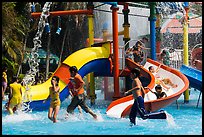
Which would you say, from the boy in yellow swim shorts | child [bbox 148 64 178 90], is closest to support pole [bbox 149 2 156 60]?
child [bbox 148 64 178 90]

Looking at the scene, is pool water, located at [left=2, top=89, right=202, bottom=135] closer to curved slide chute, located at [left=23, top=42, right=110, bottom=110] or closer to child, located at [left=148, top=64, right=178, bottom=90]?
curved slide chute, located at [left=23, top=42, right=110, bottom=110]

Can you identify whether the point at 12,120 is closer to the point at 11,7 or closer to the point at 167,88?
the point at 167,88

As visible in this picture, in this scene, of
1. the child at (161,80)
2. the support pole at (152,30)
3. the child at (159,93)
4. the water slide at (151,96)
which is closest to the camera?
the water slide at (151,96)

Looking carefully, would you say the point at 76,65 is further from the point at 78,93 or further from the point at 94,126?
the point at 94,126

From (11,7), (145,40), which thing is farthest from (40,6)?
(145,40)

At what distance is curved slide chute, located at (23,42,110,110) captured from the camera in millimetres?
11328

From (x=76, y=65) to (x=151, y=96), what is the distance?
7.45 ft

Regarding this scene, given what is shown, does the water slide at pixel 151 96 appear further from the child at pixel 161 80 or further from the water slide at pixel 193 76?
the water slide at pixel 193 76

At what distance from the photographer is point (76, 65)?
39.0ft

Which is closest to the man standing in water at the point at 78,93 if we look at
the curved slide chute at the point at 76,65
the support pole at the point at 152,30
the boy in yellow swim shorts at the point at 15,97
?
the boy in yellow swim shorts at the point at 15,97

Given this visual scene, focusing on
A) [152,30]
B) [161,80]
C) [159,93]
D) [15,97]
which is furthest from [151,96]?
[15,97]

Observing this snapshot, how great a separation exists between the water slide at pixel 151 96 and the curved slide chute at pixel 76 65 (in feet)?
2.20

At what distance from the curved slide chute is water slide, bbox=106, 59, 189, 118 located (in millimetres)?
671

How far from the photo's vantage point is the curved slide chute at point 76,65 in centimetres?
1133
